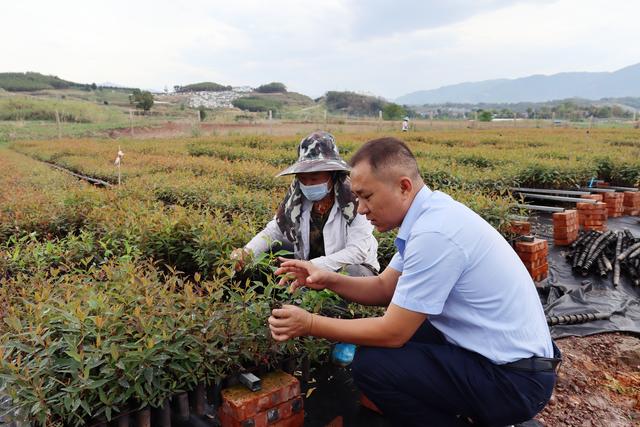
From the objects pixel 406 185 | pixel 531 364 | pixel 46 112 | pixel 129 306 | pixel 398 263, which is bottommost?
pixel 46 112

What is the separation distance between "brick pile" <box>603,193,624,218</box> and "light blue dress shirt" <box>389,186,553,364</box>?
5924 mm

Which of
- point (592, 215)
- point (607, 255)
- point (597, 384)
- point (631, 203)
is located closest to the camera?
point (597, 384)

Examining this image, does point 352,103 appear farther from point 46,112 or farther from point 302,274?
point 302,274

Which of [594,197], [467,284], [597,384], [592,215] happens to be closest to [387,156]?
[467,284]

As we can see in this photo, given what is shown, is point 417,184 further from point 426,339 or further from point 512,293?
point 426,339

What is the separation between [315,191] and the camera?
312 centimetres

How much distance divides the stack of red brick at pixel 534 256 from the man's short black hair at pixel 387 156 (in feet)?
10.5

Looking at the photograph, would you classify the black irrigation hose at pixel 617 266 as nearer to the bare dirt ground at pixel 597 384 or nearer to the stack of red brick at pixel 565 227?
the stack of red brick at pixel 565 227

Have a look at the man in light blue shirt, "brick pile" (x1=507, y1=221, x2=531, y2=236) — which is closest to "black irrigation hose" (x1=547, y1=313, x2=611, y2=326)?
"brick pile" (x1=507, y1=221, x2=531, y2=236)

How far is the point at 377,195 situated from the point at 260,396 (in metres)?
1.03

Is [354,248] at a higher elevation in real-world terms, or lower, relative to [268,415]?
higher

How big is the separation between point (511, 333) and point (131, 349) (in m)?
1.56

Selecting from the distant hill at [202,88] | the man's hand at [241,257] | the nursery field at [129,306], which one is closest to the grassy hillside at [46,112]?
the nursery field at [129,306]

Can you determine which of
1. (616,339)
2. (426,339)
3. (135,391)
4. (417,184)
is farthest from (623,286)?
(135,391)
